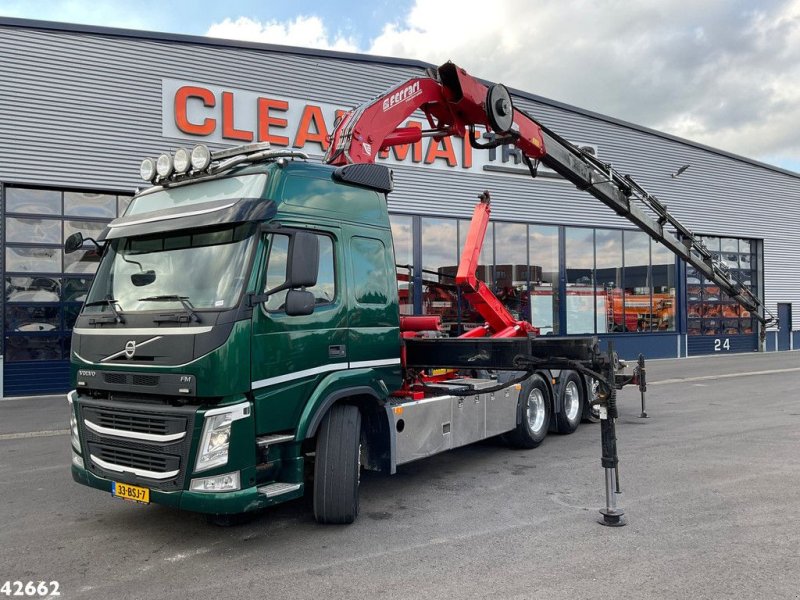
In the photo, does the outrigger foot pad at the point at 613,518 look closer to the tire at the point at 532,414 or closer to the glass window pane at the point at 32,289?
the tire at the point at 532,414

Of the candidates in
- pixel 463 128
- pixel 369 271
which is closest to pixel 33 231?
pixel 463 128

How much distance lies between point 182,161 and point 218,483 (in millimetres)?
2730

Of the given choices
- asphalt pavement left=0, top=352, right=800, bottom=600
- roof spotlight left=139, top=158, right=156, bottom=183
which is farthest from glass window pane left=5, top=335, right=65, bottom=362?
roof spotlight left=139, top=158, right=156, bottom=183

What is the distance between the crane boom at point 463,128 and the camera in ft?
22.2

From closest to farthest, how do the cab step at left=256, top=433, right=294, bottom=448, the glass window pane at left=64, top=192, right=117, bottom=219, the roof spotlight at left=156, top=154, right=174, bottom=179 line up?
the cab step at left=256, top=433, right=294, bottom=448 < the roof spotlight at left=156, top=154, right=174, bottom=179 < the glass window pane at left=64, top=192, right=117, bottom=219

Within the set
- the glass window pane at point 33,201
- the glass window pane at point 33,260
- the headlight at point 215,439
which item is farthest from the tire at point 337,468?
the glass window pane at point 33,201

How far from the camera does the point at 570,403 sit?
970 cm

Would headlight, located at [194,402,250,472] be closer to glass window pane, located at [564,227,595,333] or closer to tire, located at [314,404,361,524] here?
tire, located at [314,404,361,524]

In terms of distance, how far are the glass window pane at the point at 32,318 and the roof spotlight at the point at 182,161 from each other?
1115 centimetres

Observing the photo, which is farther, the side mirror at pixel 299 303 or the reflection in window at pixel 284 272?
the reflection in window at pixel 284 272

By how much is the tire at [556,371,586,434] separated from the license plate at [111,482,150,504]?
629 centimetres

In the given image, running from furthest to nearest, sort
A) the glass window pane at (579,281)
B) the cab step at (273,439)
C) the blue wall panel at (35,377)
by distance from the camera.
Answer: the glass window pane at (579,281)
the blue wall panel at (35,377)
the cab step at (273,439)

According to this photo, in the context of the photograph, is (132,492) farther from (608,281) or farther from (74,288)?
(608,281)

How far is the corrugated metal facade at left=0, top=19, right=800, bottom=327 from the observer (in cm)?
1438
